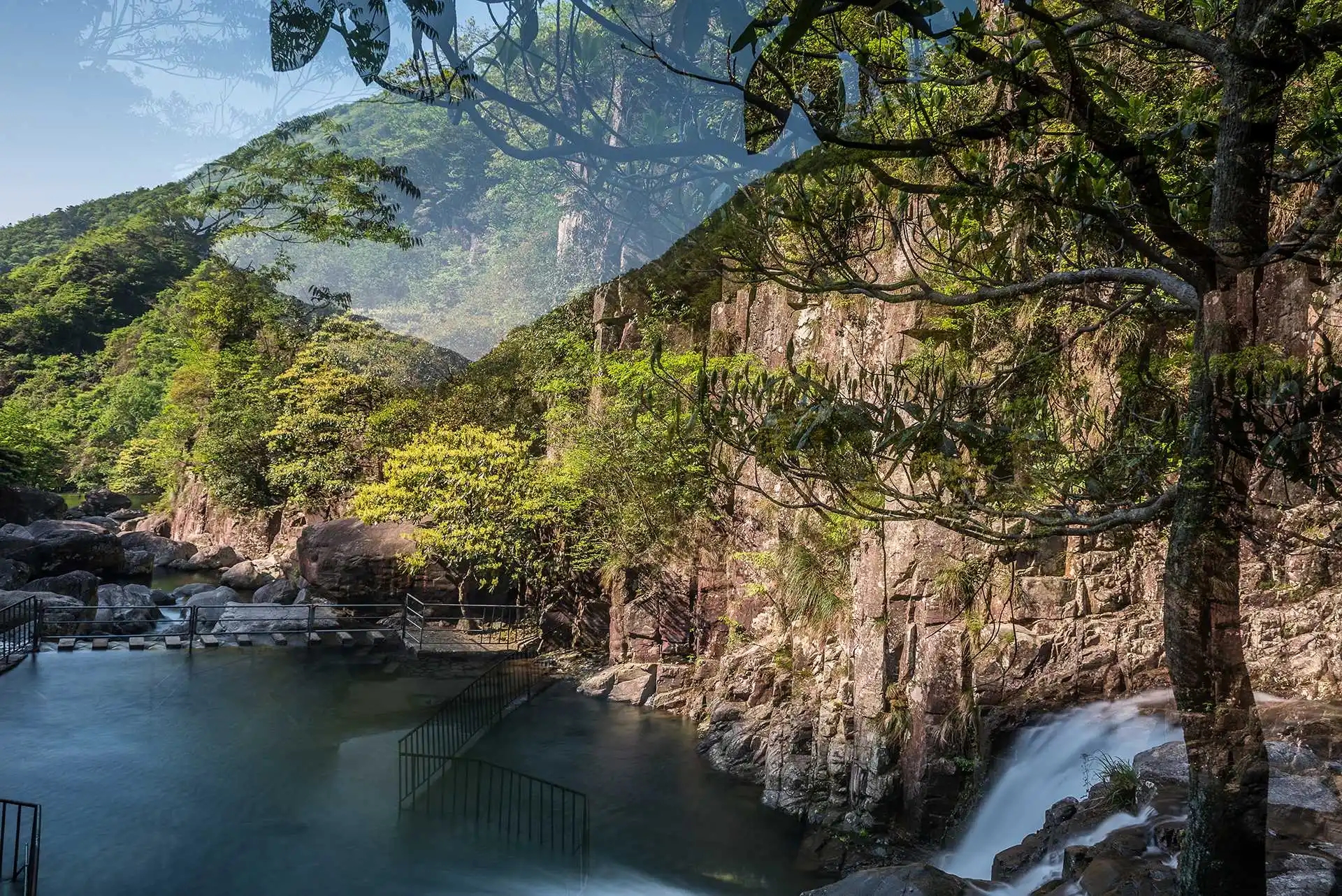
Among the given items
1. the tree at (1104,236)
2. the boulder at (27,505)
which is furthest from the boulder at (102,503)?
the tree at (1104,236)

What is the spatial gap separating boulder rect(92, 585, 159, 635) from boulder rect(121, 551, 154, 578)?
260 centimetres

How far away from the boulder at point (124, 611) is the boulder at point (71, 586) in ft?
0.69

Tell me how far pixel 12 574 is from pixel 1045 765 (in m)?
19.0

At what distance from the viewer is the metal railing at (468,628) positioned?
50.9 ft

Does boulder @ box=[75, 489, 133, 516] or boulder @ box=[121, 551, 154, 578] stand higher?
boulder @ box=[75, 489, 133, 516]

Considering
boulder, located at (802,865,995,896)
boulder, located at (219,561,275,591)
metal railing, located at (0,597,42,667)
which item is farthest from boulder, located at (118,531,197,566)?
boulder, located at (802,865,995,896)

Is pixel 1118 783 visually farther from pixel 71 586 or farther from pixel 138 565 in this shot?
pixel 138 565

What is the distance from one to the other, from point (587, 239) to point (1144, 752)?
5769mm

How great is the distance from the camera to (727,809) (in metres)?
10.0

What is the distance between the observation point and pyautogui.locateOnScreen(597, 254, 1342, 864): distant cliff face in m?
7.40

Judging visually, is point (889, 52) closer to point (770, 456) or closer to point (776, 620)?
point (770, 456)

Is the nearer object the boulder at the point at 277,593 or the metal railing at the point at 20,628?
the metal railing at the point at 20,628

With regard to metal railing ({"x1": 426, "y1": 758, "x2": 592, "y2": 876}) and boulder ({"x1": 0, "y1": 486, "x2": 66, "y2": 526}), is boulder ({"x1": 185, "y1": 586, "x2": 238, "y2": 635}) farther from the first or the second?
boulder ({"x1": 0, "y1": 486, "x2": 66, "y2": 526})

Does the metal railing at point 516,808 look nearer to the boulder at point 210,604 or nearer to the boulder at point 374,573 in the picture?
the boulder at point 374,573
